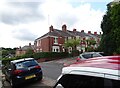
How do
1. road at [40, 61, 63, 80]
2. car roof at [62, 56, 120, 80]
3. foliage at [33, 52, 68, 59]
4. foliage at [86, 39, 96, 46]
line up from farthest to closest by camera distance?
foliage at [86, 39, 96, 46] → foliage at [33, 52, 68, 59] → road at [40, 61, 63, 80] → car roof at [62, 56, 120, 80]

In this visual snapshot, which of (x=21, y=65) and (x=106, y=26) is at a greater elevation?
(x=106, y=26)

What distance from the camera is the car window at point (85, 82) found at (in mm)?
1779

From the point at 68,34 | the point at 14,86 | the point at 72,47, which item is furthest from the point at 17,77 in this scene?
the point at 68,34

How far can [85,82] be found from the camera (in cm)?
200

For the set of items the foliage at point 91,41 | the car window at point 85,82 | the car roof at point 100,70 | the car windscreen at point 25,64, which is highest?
the foliage at point 91,41

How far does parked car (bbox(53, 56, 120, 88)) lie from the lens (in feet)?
5.77

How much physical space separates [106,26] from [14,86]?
21938 mm

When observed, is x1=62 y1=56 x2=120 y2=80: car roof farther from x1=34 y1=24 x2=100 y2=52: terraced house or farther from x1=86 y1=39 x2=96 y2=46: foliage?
x1=86 y1=39 x2=96 y2=46: foliage

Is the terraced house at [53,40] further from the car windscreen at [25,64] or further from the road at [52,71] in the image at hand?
the car windscreen at [25,64]

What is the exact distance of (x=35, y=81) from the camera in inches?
543

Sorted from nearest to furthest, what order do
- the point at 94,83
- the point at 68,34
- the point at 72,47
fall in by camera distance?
the point at 94,83
the point at 72,47
the point at 68,34

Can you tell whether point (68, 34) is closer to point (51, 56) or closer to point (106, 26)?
point (51, 56)

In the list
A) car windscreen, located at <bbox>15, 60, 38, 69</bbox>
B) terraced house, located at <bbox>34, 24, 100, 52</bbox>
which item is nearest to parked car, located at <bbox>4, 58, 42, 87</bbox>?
car windscreen, located at <bbox>15, 60, 38, 69</bbox>

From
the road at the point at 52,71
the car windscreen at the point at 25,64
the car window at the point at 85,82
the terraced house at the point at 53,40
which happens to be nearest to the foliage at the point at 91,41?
the terraced house at the point at 53,40
